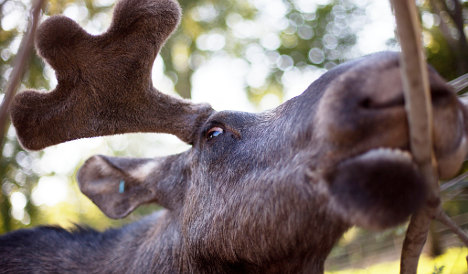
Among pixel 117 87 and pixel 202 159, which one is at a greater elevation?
pixel 117 87

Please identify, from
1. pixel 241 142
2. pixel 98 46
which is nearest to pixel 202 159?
pixel 241 142

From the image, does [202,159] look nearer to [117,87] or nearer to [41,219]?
[117,87]

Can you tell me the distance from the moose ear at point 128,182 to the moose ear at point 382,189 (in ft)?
6.99

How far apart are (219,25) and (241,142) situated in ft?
50.4

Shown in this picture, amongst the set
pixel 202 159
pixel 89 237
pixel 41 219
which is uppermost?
pixel 202 159

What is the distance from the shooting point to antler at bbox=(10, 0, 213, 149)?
12.5 feet

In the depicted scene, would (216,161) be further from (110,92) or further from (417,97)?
(417,97)

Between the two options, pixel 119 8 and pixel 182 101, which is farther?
pixel 182 101

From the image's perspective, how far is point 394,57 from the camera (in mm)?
2299

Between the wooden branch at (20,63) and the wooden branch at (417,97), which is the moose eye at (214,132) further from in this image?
the wooden branch at (417,97)

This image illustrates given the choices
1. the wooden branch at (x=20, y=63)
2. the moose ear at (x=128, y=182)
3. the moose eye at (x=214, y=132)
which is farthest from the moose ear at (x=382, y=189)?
the moose ear at (x=128, y=182)

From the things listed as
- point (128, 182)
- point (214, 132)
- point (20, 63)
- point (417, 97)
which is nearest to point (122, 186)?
point (128, 182)

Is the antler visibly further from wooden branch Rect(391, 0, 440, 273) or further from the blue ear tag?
wooden branch Rect(391, 0, 440, 273)

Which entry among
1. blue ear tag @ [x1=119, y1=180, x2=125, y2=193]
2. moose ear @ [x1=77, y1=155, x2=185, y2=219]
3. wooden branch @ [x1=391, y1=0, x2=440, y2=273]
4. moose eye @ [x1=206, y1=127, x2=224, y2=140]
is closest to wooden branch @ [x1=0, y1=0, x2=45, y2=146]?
moose eye @ [x1=206, y1=127, x2=224, y2=140]
